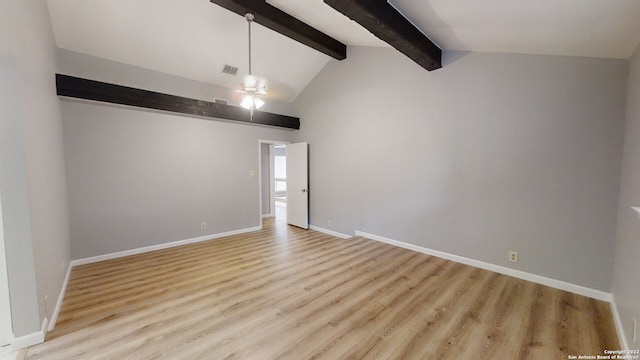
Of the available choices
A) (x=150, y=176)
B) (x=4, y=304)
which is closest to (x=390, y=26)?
(x=4, y=304)

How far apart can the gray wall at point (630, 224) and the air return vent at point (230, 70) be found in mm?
4961

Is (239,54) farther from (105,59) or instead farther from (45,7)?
(45,7)

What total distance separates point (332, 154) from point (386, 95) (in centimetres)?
155

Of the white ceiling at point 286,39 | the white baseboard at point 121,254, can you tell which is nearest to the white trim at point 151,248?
the white baseboard at point 121,254

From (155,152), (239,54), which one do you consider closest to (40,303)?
(155,152)

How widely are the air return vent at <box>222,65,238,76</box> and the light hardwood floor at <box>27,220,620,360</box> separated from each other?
3305 millimetres

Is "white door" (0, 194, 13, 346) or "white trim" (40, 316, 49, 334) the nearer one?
"white door" (0, 194, 13, 346)

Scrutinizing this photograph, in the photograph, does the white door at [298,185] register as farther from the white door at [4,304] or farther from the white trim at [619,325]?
the white trim at [619,325]

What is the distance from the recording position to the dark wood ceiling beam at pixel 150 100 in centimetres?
328

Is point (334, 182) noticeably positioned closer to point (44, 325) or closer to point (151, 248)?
point (151, 248)

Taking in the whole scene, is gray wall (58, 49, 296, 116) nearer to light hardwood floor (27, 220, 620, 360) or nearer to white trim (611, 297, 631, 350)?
light hardwood floor (27, 220, 620, 360)

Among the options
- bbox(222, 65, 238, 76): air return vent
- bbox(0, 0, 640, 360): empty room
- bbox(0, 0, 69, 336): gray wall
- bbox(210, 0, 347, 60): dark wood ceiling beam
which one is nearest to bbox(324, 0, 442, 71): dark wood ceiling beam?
bbox(0, 0, 640, 360): empty room

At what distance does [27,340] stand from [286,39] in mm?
4639

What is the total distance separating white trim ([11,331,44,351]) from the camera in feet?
5.92
